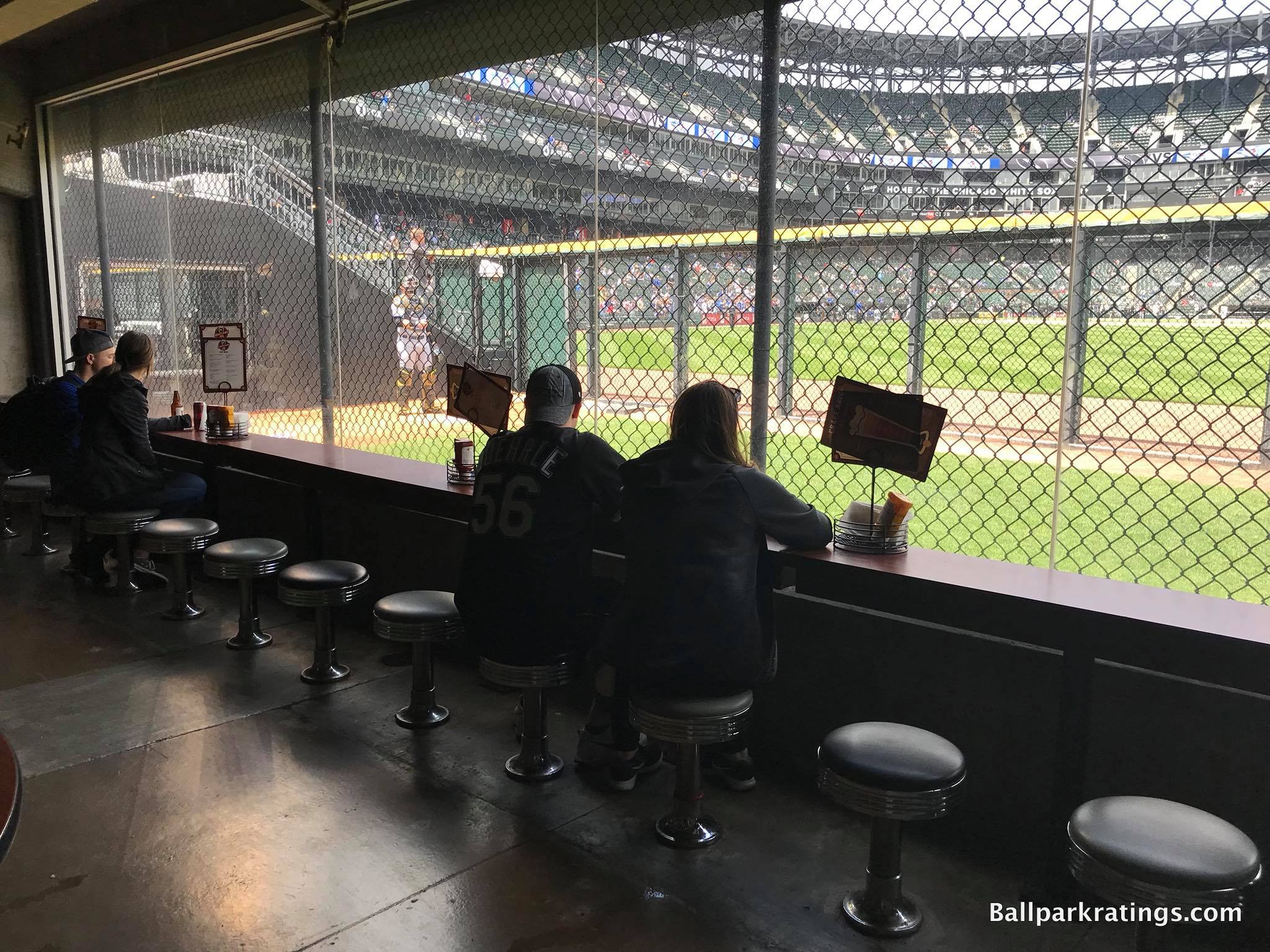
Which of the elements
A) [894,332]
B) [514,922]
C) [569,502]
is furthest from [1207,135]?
[514,922]

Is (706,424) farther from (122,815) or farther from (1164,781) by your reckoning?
(122,815)

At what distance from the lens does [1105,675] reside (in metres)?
2.34

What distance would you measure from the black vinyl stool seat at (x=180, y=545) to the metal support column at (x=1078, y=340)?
3.57 m

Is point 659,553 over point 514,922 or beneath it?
over

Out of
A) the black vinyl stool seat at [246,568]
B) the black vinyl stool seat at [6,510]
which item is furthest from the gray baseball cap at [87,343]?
the black vinyl stool seat at [246,568]

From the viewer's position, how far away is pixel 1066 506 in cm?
291

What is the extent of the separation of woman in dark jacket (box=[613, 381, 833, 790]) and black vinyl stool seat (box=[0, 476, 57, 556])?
4186mm

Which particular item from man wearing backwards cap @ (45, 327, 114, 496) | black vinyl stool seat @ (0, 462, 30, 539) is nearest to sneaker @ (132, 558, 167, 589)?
man wearing backwards cap @ (45, 327, 114, 496)

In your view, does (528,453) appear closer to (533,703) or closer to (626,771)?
(533,703)

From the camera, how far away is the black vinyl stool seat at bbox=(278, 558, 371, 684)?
11.4 feet

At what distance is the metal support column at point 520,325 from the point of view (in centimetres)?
390

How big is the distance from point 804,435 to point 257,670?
2424 millimetres

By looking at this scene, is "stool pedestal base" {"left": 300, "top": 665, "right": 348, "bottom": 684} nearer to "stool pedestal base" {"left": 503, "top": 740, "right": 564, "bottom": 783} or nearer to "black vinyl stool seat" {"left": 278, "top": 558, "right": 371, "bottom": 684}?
"black vinyl stool seat" {"left": 278, "top": 558, "right": 371, "bottom": 684}

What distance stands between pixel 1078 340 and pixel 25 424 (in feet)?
15.8
